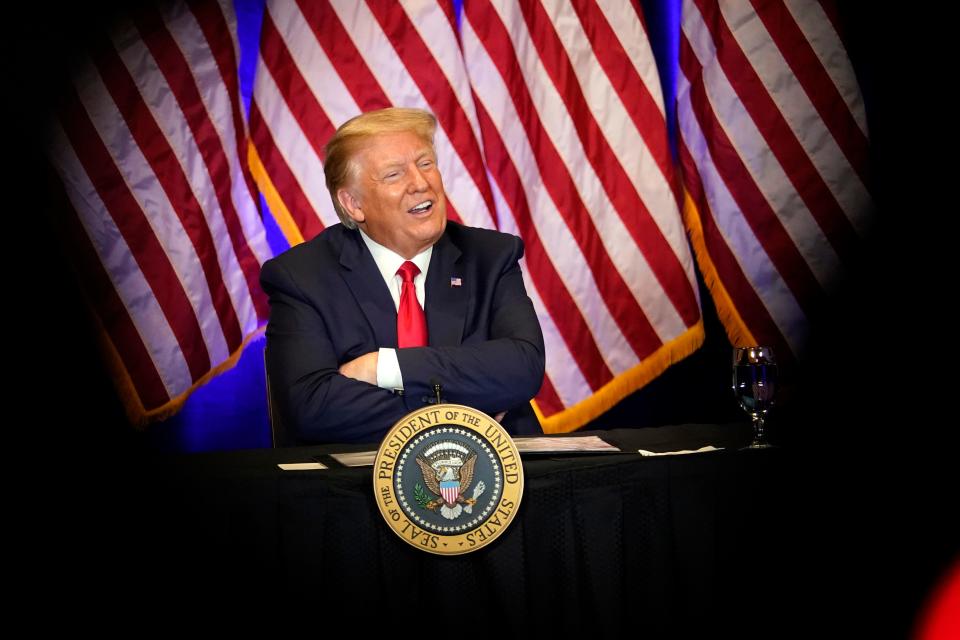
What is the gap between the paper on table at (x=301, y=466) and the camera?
164 centimetres

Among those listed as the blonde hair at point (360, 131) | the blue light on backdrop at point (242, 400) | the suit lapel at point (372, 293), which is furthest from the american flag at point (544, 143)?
the suit lapel at point (372, 293)

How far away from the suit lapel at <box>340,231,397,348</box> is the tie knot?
65mm

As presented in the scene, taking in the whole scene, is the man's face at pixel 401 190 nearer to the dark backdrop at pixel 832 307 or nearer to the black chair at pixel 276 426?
the black chair at pixel 276 426

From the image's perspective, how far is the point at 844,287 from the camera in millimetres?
3713

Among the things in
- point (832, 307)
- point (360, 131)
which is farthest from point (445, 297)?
point (832, 307)

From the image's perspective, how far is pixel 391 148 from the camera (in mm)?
2645

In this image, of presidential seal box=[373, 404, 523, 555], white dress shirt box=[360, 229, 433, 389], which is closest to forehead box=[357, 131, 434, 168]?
white dress shirt box=[360, 229, 433, 389]

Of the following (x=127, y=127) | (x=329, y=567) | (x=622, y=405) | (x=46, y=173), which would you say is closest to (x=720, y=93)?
(x=622, y=405)

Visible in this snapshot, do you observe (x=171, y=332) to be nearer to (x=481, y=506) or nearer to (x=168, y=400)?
(x=168, y=400)

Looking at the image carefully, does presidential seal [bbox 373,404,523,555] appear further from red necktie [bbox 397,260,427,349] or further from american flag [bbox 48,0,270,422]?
american flag [bbox 48,0,270,422]

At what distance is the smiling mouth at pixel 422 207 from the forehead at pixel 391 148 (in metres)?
0.13

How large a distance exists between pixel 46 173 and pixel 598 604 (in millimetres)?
2560

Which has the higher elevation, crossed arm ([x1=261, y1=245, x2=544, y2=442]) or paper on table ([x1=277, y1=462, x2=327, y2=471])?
crossed arm ([x1=261, y1=245, x2=544, y2=442])

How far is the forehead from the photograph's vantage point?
2.64 meters
